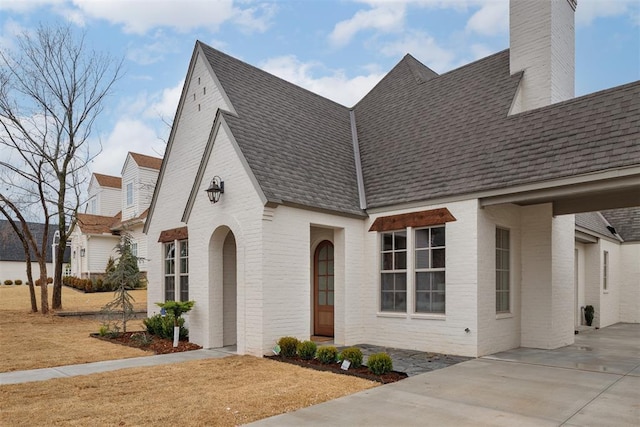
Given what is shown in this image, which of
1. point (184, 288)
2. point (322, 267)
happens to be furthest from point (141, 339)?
point (322, 267)

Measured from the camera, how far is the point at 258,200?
964cm

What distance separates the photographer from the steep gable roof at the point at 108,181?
32938 mm

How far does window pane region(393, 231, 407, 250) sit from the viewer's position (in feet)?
36.3

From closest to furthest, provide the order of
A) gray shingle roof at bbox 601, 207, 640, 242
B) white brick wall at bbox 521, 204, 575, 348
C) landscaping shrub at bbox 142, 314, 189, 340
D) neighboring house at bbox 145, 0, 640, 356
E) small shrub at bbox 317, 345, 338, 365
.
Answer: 1. small shrub at bbox 317, 345, 338, 365
2. neighboring house at bbox 145, 0, 640, 356
3. white brick wall at bbox 521, 204, 575, 348
4. landscaping shrub at bbox 142, 314, 189, 340
5. gray shingle roof at bbox 601, 207, 640, 242

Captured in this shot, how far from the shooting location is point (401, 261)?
1106cm

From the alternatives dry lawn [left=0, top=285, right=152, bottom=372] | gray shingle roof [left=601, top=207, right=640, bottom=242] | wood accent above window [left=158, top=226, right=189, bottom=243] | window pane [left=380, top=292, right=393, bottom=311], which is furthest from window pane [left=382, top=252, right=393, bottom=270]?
gray shingle roof [left=601, top=207, right=640, bottom=242]

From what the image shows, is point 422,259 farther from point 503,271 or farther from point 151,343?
point 151,343

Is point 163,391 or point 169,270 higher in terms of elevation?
point 169,270

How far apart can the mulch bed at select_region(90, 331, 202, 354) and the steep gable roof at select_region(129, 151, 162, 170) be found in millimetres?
17752

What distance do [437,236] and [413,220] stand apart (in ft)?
2.16

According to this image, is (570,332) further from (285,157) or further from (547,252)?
(285,157)

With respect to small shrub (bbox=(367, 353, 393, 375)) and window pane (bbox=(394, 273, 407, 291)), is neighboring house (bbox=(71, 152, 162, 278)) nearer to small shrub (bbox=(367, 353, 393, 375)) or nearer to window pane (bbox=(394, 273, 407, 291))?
window pane (bbox=(394, 273, 407, 291))

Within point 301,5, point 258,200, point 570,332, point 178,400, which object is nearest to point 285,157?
point 258,200

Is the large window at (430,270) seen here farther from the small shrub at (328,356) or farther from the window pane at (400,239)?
the small shrub at (328,356)
